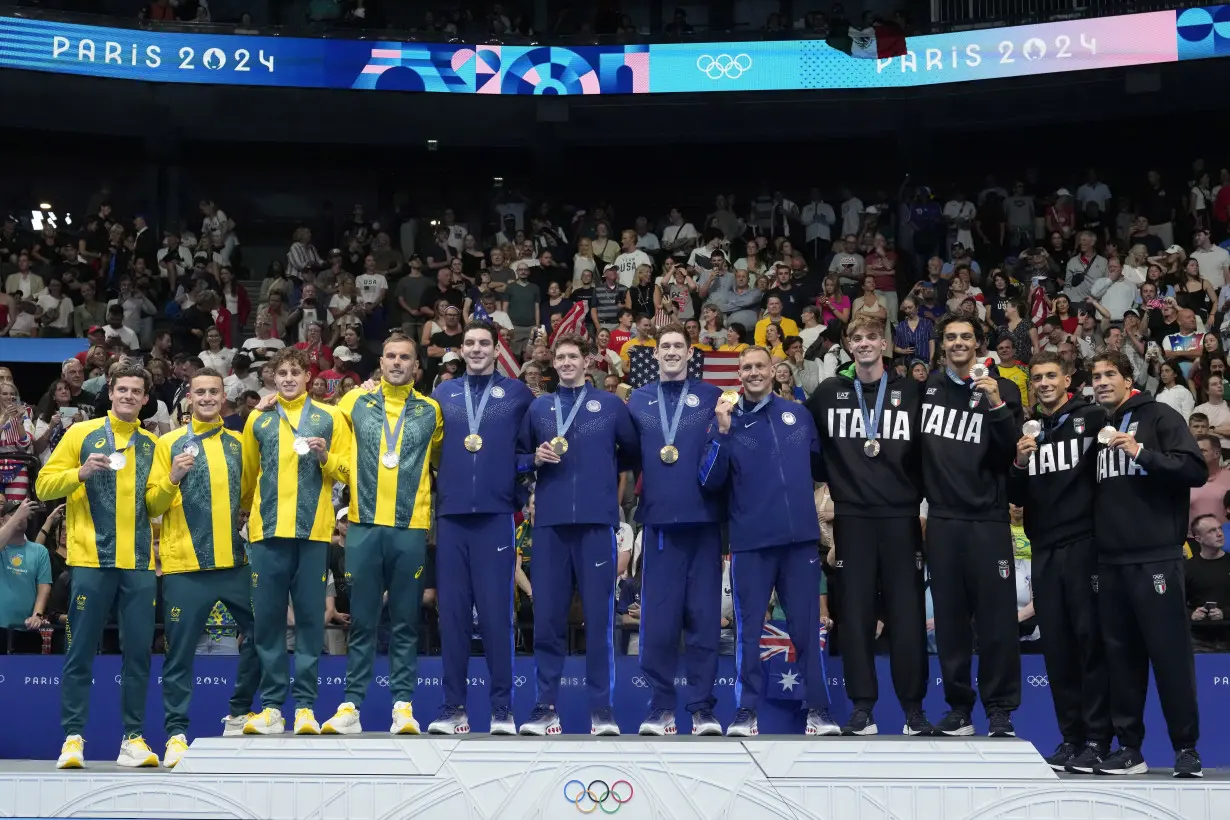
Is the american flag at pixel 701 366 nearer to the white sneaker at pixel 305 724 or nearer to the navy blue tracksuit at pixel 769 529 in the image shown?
the navy blue tracksuit at pixel 769 529

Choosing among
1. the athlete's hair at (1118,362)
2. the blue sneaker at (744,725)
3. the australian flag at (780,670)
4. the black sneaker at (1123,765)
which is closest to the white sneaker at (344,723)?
the blue sneaker at (744,725)

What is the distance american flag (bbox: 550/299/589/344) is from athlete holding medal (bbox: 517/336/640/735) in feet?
26.8

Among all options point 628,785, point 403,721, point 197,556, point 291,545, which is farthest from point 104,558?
point 628,785

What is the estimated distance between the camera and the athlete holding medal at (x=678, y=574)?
7727 millimetres

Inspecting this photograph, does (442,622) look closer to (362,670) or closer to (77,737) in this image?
(362,670)

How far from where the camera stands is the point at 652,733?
24.9ft

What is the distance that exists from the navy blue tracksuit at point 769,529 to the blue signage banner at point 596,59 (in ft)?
39.2

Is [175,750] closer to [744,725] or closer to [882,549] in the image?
[744,725]

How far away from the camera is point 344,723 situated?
770 cm

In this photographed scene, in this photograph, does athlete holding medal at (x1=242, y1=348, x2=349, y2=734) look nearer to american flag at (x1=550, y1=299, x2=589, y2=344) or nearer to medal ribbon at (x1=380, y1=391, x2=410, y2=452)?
medal ribbon at (x1=380, y1=391, x2=410, y2=452)

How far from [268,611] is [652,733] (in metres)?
2.19

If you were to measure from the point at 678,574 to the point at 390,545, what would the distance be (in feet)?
5.16

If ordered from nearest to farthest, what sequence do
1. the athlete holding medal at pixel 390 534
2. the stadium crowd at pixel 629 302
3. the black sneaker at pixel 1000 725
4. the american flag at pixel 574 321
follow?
the black sneaker at pixel 1000 725
the athlete holding medal at pixel 390 534
the stadium crowd at pixel 629 302
the american flag at pixel 574 321

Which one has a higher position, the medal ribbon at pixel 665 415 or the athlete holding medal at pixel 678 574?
the medal ribbon at pixel 665 415
